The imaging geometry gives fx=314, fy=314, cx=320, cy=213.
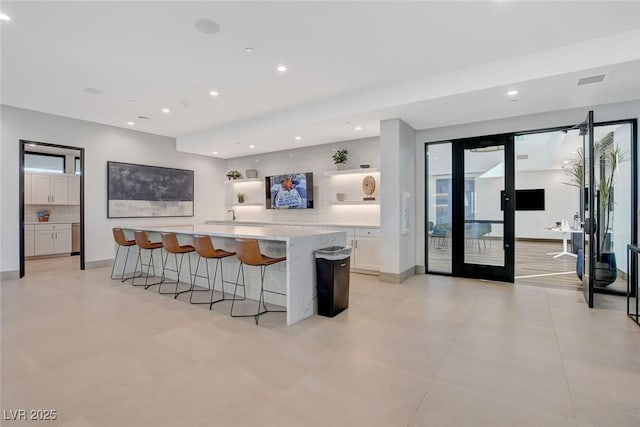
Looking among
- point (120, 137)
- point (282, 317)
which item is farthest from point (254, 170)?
point (282, 317)

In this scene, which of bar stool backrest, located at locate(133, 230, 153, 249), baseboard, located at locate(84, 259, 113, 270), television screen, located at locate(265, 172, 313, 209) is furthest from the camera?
television screen, located at locate(265, 172, 313, 209)

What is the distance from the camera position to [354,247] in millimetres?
6230

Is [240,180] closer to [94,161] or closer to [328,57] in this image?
[94,161]

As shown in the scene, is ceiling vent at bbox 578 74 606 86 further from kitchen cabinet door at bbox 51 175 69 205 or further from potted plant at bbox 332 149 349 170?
kitchen cabinet door at bbox 51 175 69 205

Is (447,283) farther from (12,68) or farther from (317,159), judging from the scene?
(12,68)

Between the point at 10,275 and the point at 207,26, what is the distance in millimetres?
5845

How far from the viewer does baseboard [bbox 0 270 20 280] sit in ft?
18.1

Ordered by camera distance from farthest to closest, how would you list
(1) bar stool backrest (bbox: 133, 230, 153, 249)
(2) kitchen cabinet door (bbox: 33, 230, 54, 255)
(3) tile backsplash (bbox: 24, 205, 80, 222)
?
(3) tile backsplash (bbox: 24, 205, 80, 222) → (2) kitchen cabinet door (bbox: 33, 230, 54, 255) → (1) bar stool backrest (bbox: 133, 230, 153, 249)

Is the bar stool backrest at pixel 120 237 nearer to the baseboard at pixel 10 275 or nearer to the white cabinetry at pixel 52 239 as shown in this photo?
the baseboard at pixel 10 275

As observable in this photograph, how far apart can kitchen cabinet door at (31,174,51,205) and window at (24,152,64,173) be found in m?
0.39

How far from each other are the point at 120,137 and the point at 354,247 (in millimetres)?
5788

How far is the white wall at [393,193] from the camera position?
5281 millimetres

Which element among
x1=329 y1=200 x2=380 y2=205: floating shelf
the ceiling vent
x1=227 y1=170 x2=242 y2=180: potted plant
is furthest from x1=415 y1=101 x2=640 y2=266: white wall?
x1=227 y1=170 x2=242 y2=180: potted plant

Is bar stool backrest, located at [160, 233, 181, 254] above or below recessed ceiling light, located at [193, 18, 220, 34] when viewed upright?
below
